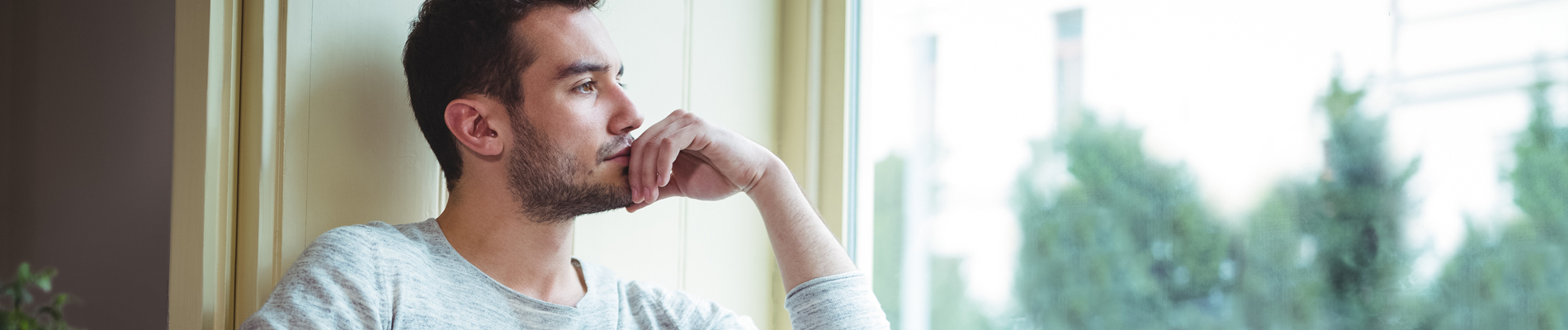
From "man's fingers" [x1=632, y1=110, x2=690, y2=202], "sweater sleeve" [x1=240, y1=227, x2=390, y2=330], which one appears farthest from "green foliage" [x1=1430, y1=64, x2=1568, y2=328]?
"sweater sleeve" [x1=240, y1=227, x2=390, y2=330]

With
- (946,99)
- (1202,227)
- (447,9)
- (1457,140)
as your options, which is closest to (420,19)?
(447,9)

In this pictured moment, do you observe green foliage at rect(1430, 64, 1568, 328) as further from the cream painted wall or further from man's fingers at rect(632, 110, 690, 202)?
the cream painted wall

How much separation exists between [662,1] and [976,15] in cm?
49

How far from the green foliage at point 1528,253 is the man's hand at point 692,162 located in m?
0.77

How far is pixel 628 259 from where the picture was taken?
1.32 meters

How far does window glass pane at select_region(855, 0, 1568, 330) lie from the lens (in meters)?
0.87

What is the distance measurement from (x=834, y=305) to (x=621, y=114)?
34 cm

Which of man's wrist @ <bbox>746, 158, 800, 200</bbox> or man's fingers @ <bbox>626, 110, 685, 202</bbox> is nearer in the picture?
man's fingers @ <bbox>626, 110, 685, 202</bbox>

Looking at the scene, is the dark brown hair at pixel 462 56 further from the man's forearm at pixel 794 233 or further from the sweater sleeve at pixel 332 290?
the man's forearm at pixel 794 233

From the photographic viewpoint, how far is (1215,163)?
1084mm

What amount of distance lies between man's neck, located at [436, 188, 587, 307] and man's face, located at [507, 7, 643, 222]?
3 centimetres

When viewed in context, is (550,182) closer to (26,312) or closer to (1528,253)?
(26,312)

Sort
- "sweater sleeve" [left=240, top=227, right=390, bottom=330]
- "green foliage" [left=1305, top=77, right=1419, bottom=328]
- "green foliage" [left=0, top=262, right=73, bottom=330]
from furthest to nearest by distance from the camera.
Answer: "green foliage" [left=1305, top=77, right=1419, bottom=328] < "sweater sleeve" [left=240, top=227, right=390, bottom=330] < "green foliage" [left=0, top=262, right=73, bottom=330]

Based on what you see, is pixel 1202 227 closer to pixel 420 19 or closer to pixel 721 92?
pixel 721 92
